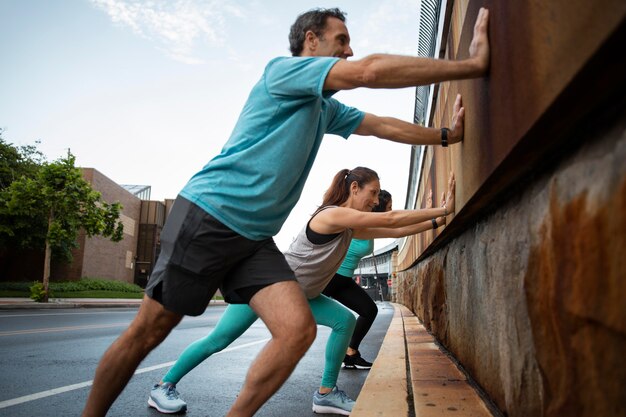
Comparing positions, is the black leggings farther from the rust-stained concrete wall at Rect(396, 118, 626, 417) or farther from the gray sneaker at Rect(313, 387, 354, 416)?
the rust-stained concrete wall at Rect(396, 118, 626, 417)

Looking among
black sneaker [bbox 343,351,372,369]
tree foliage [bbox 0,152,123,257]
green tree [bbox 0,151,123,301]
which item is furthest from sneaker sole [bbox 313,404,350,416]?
tree foliage [bbox 0,152,123,257]

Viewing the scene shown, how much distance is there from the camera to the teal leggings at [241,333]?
328cm

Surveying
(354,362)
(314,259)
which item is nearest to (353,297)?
(354,362)

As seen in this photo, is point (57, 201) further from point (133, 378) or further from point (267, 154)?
point (267, 154)

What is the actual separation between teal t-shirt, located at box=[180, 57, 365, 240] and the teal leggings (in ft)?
4.02

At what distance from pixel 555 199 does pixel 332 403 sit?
7.89 ft

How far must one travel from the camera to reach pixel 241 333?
3.38 meters

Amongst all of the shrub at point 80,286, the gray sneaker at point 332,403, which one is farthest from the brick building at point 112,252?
the gray sneaker at point 332,403

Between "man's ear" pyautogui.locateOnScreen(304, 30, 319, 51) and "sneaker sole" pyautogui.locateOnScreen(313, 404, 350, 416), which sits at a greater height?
"man's ear" pyautogui.locateOnScreen(304, 30, 319, 51)

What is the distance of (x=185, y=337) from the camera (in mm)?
8055

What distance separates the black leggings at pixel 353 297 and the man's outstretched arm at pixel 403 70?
123 inches

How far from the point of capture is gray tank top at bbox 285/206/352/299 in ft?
11.2

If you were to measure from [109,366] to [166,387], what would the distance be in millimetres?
1308

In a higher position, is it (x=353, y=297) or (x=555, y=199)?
(x=555, y=199)
